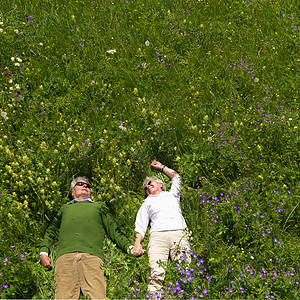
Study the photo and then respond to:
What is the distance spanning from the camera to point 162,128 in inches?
296

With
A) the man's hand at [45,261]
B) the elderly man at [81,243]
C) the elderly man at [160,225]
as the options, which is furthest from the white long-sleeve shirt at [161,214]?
the man's hand at [45,261]

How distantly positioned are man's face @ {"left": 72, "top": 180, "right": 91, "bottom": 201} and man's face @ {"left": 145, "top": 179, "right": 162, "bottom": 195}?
0.95 metres

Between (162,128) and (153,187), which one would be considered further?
(162,128)

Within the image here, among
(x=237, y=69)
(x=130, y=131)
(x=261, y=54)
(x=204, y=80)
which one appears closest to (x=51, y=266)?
(x=130, y=131)

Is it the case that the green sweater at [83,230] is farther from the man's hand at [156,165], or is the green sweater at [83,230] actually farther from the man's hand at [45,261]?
the man's hand at [156,165]

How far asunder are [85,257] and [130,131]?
2297 mm

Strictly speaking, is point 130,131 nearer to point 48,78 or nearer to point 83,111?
point 83,111

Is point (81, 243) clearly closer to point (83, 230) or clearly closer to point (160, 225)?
point (83, 230)

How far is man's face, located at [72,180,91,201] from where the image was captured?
22.9 feet

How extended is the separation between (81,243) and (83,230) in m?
0.21

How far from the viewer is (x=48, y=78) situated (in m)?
8.36

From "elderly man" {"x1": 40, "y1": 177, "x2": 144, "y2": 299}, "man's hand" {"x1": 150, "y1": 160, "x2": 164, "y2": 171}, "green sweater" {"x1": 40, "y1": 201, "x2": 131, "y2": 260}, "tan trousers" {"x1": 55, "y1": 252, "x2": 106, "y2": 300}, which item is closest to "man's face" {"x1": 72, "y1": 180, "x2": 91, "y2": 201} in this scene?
"elderly man" {"x1": 40, "y1": 177, "x2": 144, "y2": 299}

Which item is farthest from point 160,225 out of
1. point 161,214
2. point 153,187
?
point 153,187

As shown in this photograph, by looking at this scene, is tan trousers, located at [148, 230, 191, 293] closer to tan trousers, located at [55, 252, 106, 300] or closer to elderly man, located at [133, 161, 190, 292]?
elderly man, located at [133, 161, 190, 292]
